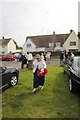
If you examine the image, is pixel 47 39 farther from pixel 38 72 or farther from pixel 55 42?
pixel 38 72

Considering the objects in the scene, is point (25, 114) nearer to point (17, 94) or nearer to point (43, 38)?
point (17, 94)

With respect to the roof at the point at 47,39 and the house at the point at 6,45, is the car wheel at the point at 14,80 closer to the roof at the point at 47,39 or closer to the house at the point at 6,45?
the roof at the point at 47,39

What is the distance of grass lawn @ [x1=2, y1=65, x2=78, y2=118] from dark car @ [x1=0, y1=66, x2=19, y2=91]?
0.31 metres

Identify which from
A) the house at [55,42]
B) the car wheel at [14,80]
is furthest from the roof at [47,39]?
the car wheel at [14,80]

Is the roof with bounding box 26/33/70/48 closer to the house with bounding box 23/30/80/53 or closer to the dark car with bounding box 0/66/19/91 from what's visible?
the house with bounding box 23/30/80/53

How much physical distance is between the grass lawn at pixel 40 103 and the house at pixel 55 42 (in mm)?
55264

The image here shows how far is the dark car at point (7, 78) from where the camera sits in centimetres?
895

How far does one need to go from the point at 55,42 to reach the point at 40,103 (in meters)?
58.3

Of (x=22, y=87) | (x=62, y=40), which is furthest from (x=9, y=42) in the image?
(x=22, y=87)

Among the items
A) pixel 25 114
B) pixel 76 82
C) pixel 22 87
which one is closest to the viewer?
pixel 25 114

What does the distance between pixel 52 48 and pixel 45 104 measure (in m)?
58.8

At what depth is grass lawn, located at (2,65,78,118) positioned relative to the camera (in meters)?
6.26

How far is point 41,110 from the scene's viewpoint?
655 cm

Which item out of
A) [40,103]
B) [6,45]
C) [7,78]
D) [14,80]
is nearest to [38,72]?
[7,78]
